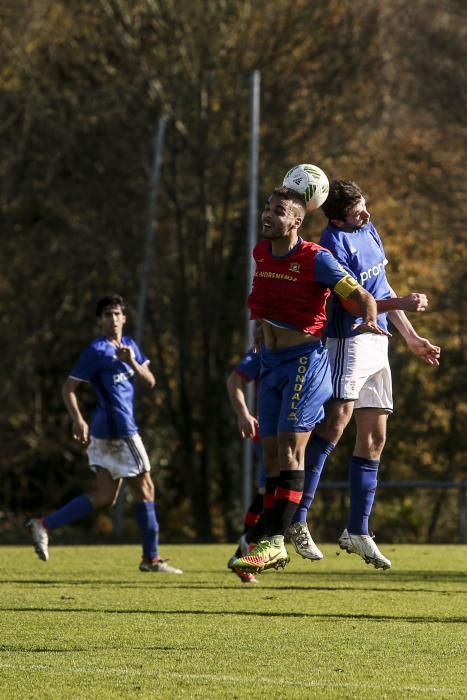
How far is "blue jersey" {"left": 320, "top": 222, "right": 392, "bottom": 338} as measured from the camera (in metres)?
9.02

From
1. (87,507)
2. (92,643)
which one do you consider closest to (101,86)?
(87,507)

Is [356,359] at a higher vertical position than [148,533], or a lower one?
higher

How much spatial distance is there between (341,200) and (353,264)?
38 centimetres

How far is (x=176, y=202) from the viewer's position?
81.0 feet

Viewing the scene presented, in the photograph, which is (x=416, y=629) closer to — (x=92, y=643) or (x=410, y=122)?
(x=92, y=643)

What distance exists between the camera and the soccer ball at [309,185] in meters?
8.65

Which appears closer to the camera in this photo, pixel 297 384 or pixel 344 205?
pixel 297 384

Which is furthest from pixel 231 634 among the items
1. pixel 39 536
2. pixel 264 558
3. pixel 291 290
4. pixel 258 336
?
pixel 39 536

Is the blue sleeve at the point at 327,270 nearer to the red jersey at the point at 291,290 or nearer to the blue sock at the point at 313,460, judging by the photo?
the red jersey at the point at 291,290

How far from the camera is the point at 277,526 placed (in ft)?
27.0

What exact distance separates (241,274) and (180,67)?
3390 mm

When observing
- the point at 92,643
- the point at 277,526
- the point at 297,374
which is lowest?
the point at 92,643

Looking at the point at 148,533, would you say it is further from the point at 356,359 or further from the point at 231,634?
the point at 231,634

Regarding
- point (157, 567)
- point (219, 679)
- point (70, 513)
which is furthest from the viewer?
point (70, 513)
